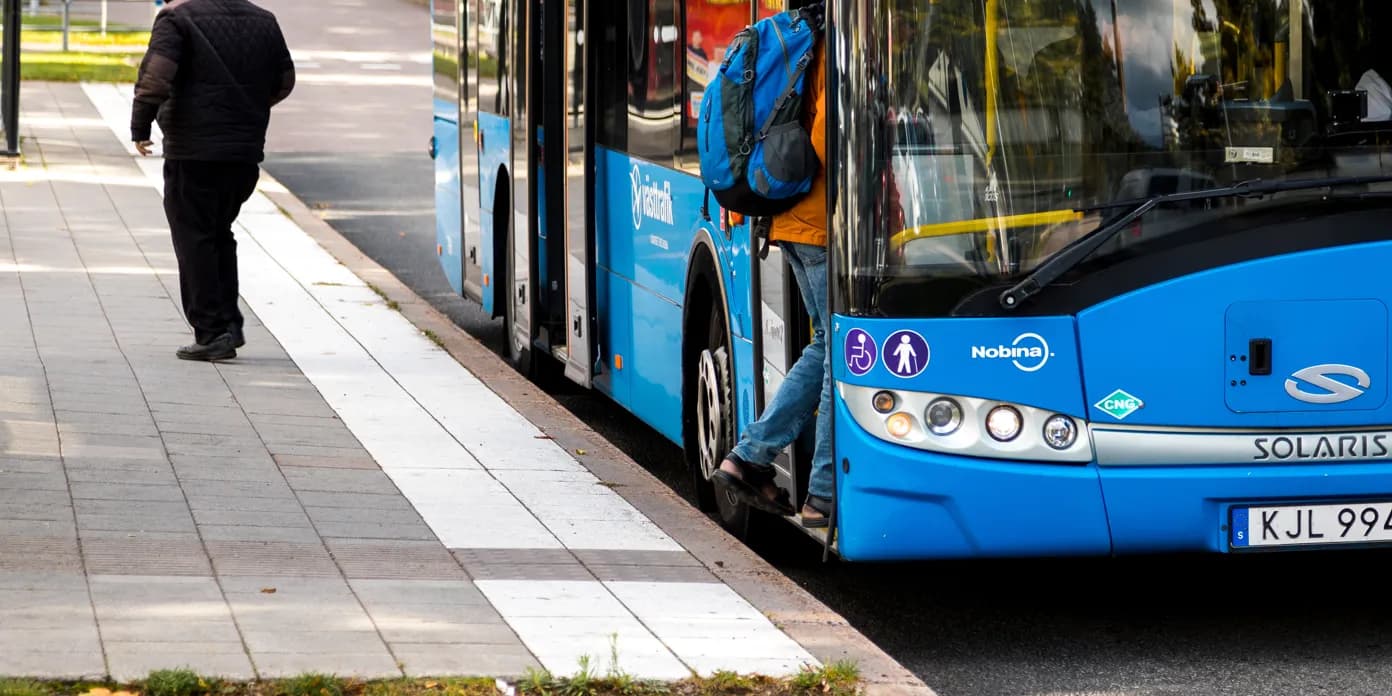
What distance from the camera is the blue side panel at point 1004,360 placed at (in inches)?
235

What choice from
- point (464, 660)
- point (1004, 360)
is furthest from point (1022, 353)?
point (464, 660)

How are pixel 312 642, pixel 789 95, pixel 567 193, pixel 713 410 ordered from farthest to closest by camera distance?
1. pixel 567 193
2. pixel 713 410
3. pixel 789 95
4. pixel 312 642

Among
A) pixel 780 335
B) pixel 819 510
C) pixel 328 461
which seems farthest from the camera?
pixel 328 461

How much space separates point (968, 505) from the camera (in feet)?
19.8

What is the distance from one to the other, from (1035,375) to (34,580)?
280 centimetres

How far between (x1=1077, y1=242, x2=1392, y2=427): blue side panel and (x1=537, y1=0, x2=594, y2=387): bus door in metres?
4.34

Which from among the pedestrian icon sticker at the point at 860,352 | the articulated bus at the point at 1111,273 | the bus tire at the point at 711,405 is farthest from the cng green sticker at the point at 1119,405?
the bus tire at the point at 711,405

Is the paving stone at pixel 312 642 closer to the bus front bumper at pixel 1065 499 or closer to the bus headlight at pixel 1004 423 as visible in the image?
the bus front bumper at pixel 1065 499

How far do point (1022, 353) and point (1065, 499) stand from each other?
16.0 inches

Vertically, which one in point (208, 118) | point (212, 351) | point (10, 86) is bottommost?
point (212, 351)

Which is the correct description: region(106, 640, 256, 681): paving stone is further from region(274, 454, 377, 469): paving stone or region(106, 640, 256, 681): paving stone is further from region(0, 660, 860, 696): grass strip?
region(274, 454, 377, 469): paving stone

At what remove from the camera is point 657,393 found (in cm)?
907

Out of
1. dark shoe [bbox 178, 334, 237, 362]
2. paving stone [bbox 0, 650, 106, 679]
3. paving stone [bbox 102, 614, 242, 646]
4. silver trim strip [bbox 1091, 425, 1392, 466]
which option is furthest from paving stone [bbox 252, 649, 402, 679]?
dark shoe [bbox 178, 334, 237, 362]

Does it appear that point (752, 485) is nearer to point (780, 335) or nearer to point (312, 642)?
point (780, 335)
